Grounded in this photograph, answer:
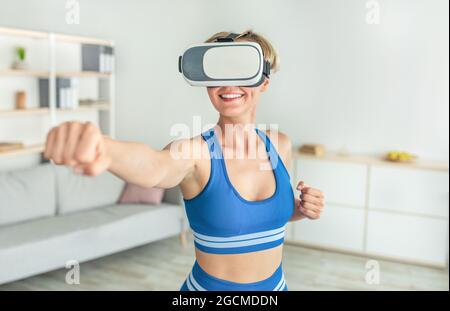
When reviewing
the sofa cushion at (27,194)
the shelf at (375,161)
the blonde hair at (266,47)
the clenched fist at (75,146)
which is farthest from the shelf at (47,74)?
the clenched fist at (75,146)

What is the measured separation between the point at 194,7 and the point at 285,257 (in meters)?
2.15

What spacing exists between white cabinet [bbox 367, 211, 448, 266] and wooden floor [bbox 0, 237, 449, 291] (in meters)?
0.09

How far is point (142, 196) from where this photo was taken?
3695 mm

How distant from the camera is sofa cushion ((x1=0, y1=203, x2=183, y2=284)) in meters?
2.77

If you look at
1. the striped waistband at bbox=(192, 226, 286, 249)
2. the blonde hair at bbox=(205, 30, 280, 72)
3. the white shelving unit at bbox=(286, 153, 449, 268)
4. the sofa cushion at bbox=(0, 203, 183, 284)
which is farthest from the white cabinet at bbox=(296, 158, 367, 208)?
the blonde hair at bbox=(205, 30, 280, 72)

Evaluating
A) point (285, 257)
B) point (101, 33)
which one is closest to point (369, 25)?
point (285, 257)

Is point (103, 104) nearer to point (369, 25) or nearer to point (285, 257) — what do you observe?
point (285, 257)

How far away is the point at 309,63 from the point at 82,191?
205 cm

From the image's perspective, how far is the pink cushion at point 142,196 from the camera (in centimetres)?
367

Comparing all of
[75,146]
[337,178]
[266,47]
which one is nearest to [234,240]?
[266,47]

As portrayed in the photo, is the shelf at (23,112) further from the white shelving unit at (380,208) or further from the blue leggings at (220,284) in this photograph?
the blue leggings at (220,284)
